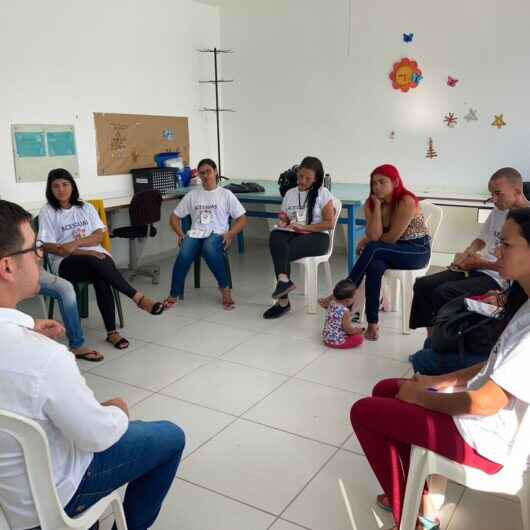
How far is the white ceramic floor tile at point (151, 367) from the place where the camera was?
295cm

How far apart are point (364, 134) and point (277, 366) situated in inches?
127

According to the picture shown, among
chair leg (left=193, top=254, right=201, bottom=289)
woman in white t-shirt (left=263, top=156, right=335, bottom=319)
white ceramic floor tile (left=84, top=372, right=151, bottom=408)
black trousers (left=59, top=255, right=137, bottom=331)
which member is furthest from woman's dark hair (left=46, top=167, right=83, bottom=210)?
woman in white t-shirt (left=263, top=156, right=335, bottom=319)

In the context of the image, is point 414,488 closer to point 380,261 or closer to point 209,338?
point 380,261

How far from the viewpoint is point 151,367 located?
123 inches

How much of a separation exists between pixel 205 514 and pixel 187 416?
0.70 m

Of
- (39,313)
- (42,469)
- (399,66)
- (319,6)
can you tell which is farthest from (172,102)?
(42,469)

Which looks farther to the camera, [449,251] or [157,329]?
[449,251]

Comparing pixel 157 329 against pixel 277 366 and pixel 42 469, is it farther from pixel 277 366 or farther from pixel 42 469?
pixel 42 469

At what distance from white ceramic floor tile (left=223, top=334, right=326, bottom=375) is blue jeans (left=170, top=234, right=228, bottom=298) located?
2.56 ft

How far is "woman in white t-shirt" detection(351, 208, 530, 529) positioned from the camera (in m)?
1.41

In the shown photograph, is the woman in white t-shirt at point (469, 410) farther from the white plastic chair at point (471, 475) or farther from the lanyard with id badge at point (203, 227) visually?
the lanyard with id badge at point (203, 227)

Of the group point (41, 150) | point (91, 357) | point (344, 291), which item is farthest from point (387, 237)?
point (41, 150)

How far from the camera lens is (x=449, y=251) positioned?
512cm

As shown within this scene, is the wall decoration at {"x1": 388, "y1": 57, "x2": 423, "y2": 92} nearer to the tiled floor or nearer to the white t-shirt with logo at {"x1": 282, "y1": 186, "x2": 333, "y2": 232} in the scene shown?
the white t-shirt with logo at {"x1": 282, "y1": 186, "x2": 333, "y2": 232}
